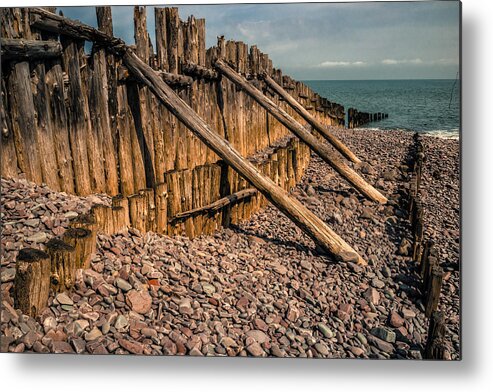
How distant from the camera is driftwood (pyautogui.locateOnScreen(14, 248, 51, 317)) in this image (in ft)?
7.55

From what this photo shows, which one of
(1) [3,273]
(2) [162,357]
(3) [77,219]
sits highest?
(3) [77,219]

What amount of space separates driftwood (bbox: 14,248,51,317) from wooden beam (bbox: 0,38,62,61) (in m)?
1.19

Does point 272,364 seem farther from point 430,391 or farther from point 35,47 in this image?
point 35,47

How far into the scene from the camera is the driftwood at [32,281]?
2303 mm

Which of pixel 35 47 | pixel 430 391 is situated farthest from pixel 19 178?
pixel 430 391

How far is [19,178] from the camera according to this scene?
2.85m

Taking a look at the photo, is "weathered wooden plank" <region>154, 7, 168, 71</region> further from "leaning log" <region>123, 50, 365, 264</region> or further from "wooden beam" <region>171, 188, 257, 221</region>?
"wooden beam" <region>171, 188, 257, 221</region>

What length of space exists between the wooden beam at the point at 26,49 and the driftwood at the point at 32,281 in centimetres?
119

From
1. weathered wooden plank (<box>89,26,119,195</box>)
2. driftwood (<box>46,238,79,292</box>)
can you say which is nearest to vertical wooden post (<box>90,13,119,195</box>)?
weathered wooden plank (<box>89,26,119,195</box>)

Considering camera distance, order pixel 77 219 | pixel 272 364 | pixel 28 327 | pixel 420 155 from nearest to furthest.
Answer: pixel 28 327, pixel 77 219, pixel 272 364, pixel 420 155

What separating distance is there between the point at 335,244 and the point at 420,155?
2846 mm

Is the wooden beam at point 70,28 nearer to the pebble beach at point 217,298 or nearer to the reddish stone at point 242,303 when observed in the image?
the pebble beach at point 217,298

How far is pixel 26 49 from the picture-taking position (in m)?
2.73

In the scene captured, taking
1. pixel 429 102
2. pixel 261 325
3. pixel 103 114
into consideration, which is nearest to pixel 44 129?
pixel 103 114
